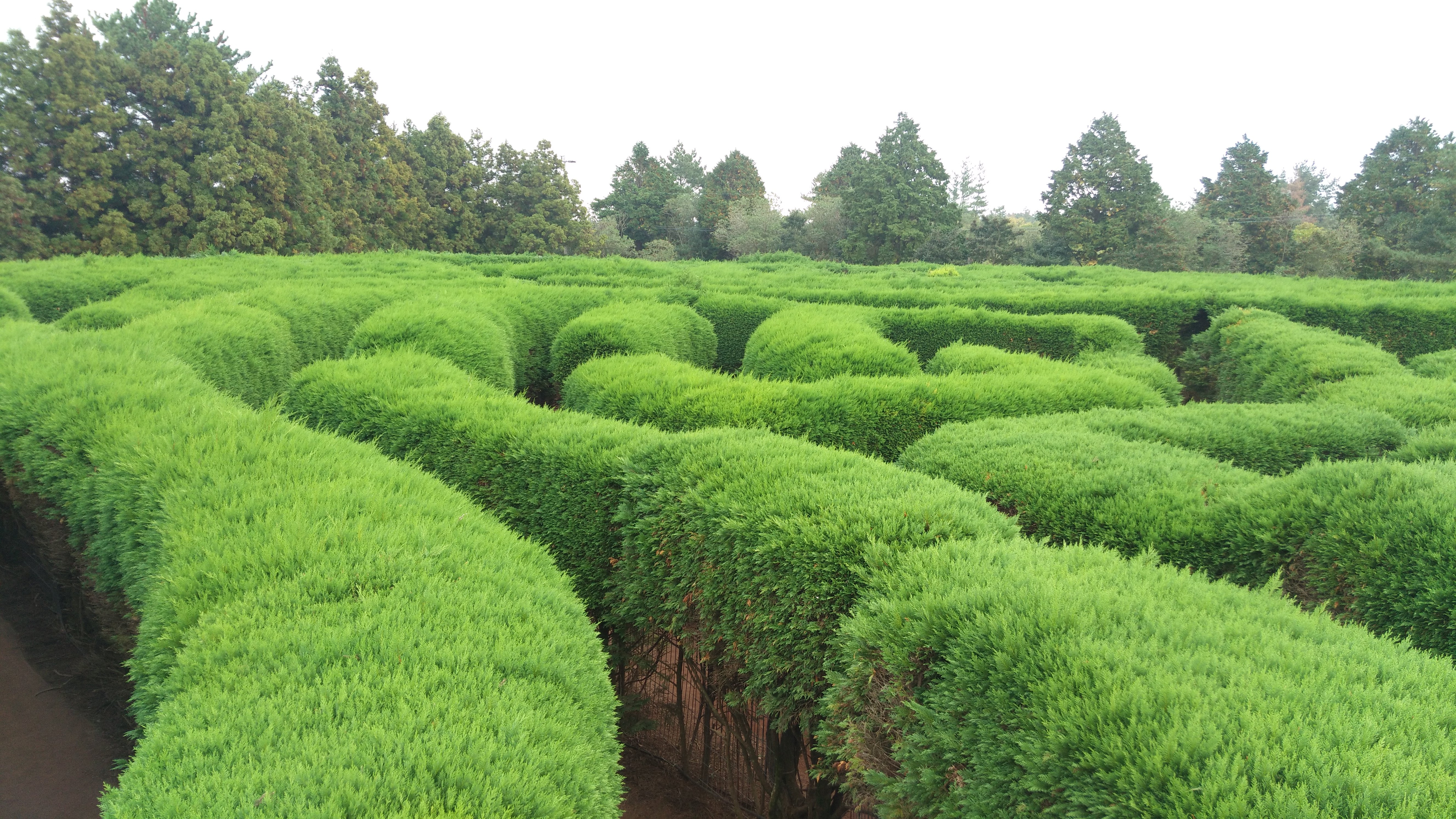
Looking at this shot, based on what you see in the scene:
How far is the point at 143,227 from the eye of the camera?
106ft

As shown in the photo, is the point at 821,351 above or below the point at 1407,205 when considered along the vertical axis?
below

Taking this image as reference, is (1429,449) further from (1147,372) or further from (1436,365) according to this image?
(1436,365)

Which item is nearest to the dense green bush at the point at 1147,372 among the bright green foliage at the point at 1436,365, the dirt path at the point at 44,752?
the bright green foliage at the point at 1436,365

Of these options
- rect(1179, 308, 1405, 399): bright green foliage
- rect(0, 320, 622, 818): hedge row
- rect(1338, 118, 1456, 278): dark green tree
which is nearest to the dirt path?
rect(0, 320, 622, 818): hedge row

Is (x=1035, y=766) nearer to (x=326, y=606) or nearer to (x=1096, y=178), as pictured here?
(x=326, y=606)

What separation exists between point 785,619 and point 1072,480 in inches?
108

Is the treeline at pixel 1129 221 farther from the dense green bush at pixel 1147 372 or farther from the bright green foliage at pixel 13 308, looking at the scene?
Answer: the bright green foliage at pixel 13 308

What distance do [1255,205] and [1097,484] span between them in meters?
63.5

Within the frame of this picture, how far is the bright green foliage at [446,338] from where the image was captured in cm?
976

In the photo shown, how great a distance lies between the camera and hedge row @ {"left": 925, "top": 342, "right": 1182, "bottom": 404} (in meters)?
9.77

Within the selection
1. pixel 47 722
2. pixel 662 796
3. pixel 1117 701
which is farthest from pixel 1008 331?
pixel 47 722

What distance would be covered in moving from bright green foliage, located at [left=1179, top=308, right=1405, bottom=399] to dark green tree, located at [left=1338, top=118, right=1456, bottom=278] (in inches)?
1609

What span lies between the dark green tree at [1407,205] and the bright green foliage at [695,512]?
55.2m

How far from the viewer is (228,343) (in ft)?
31.0
